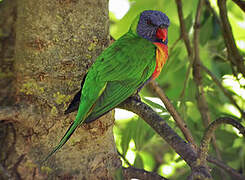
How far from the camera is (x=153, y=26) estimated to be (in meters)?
1.79

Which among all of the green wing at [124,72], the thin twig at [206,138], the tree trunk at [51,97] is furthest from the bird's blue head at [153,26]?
the thin twig at [206,138]

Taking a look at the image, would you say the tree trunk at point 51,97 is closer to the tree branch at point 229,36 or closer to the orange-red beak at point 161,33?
the orange-red beak at point 161,33

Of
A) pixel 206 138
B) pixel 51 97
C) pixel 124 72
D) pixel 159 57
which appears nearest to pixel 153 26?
pixel 159 57

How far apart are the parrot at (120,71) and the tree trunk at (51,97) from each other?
7cm

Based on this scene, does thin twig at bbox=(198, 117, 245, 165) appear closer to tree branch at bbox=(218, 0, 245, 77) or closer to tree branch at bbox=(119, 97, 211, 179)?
tree branch at bbox=(119, 97, 211, 179)

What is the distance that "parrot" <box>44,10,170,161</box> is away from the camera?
1347mm

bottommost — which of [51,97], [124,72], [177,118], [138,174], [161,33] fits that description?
[138,174]

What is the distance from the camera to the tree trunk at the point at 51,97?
1.42 m

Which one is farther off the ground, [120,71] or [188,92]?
[120,71]

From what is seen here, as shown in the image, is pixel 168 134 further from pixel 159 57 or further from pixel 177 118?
pixel 159 57

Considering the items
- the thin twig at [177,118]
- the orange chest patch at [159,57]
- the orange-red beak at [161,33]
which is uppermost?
the orange-red beak at [161,33]

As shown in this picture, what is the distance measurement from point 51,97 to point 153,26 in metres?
0.66

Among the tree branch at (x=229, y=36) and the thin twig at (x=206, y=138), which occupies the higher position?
the tree branch at (x=229, y=36)

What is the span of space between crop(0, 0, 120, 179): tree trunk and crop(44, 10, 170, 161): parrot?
0.07 m
